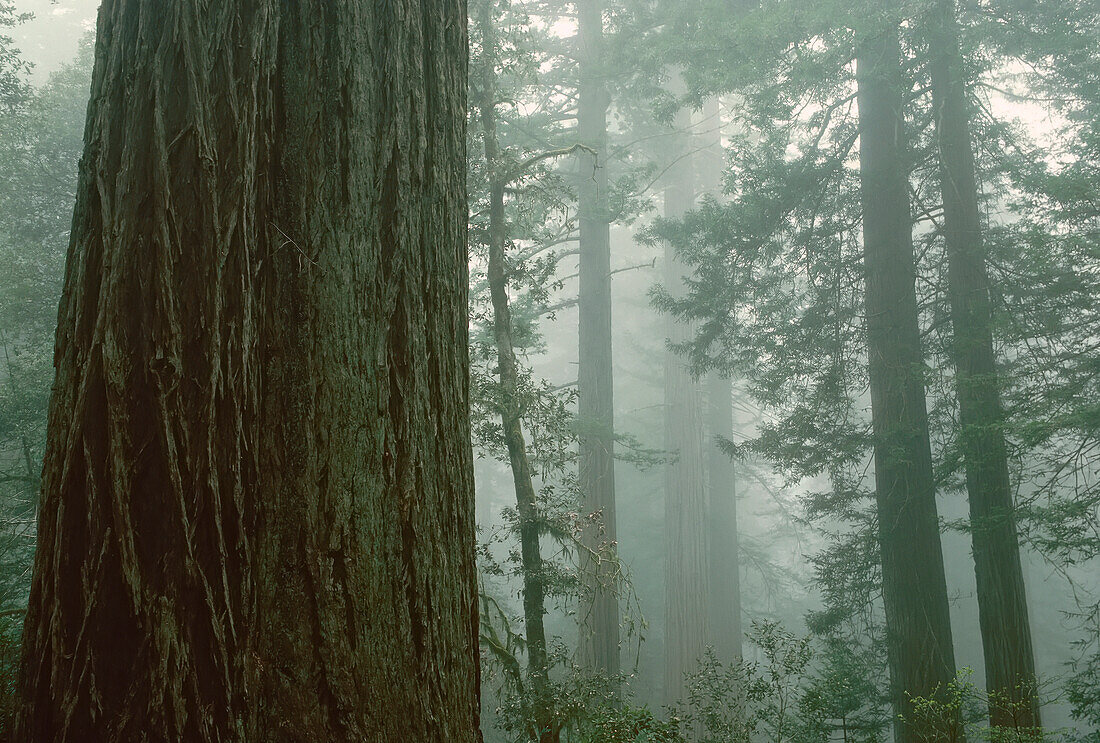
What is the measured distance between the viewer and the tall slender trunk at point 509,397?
6188 millimetres

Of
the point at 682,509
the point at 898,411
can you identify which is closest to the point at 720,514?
the point at 682,509

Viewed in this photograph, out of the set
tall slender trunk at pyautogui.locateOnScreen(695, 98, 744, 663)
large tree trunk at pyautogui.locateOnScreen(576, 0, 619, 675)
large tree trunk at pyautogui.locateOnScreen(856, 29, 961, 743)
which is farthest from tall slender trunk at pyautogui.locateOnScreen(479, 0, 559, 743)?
tall slender trunk at pyautogui.locateOnScreen(695, 98, 744, 663)

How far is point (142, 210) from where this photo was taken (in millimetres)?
1599

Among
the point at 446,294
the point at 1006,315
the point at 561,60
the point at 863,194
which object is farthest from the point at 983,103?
the point at 446,294

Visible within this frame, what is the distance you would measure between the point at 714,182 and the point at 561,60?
8.51 metres

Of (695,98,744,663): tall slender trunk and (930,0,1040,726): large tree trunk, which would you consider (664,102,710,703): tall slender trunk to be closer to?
(695,98,744,663): tall slender trunk

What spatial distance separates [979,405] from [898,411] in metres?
0.97

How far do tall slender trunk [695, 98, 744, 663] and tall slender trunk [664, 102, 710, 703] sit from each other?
0.85m

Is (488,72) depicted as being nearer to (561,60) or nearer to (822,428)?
(822,428)

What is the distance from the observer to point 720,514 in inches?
766

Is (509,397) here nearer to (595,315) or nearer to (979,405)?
(979,405)

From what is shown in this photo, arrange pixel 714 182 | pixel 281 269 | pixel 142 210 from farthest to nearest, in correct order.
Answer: pixel 714 182 → pixel 281 269 → pixel 142 210

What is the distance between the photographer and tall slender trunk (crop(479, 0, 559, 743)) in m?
6.19

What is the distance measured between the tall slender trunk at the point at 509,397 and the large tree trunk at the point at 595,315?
4.08m
